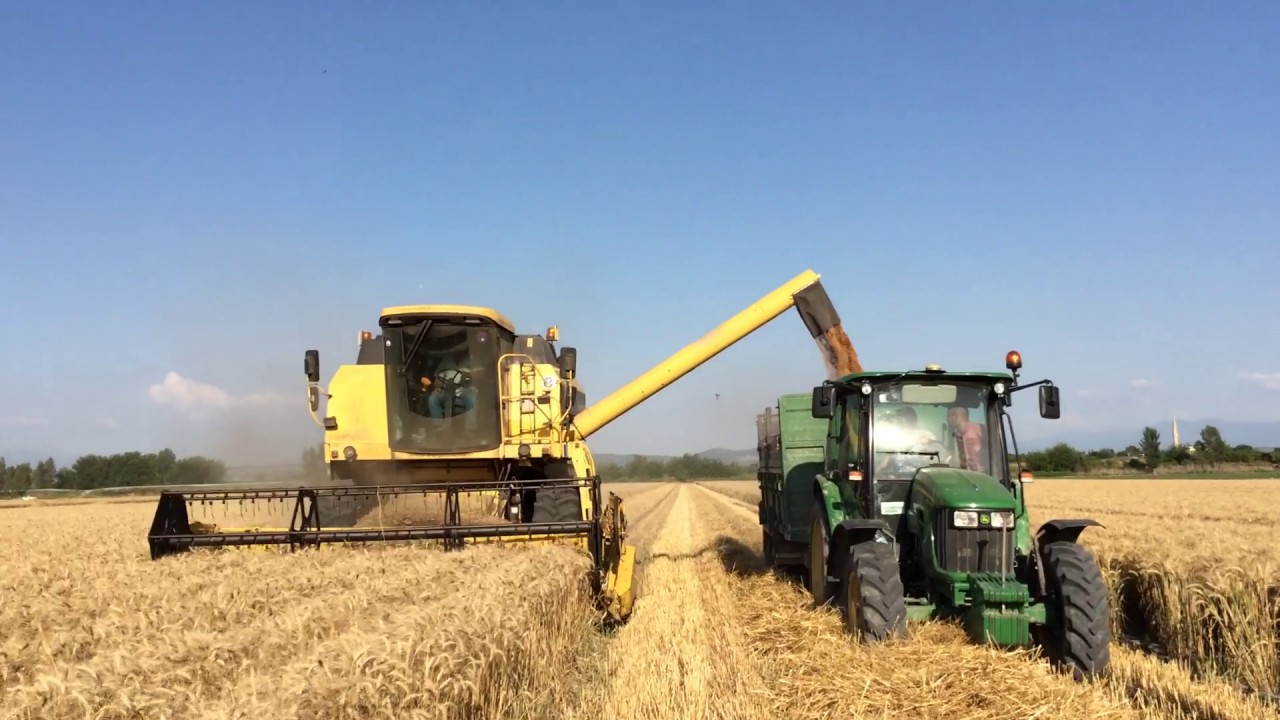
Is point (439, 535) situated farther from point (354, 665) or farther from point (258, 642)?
point (354, 665)

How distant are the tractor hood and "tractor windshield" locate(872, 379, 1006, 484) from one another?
0.18 meters

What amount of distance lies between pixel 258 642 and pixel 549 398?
6.04 metres

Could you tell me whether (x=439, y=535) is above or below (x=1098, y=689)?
above

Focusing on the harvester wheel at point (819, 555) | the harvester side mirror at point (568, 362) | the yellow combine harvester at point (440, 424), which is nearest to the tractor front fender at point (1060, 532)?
the harvester wheel at point (819, 555)

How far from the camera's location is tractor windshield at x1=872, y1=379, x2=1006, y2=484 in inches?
331

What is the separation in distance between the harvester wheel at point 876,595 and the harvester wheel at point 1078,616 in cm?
121

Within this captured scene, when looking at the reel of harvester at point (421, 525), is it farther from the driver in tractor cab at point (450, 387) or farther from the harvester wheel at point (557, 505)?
the driver in tractor cab at point (450, 387)

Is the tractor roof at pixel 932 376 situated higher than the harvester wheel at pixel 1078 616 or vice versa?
the tractor roof at pixel 932 376

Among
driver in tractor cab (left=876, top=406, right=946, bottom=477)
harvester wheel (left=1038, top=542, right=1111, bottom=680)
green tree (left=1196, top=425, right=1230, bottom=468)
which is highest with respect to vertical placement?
driver in tractor cab (left=876, top=406, right=946, bottom=477)

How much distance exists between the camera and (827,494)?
9172 millimetres

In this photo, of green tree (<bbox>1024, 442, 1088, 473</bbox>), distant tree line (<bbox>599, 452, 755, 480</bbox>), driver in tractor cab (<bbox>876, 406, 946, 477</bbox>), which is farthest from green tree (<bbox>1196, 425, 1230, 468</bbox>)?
driver in tractor cab (<bbox>876, 406, 946, 477</bbox>)

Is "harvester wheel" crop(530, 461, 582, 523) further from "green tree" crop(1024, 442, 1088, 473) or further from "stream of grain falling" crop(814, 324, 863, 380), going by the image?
"green tree" crop(1024, 442, 1088, 473)

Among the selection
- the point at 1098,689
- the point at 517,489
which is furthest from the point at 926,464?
the point at 517,489

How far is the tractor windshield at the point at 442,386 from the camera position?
10.3 meters
